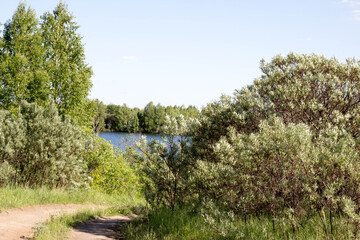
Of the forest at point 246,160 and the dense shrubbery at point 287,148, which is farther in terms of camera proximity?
the forest at point 246,160

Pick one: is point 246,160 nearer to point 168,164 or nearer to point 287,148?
point 287,148

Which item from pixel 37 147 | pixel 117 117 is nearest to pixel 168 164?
pixel 37 147

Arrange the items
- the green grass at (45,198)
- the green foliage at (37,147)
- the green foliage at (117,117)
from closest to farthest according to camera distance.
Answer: the green grass at (45,198) < the green foliage at (37,147) < the green foliage at (117,117)

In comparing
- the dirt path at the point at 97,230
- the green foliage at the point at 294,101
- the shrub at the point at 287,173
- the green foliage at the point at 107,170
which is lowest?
the dirt path at the point at 97,230

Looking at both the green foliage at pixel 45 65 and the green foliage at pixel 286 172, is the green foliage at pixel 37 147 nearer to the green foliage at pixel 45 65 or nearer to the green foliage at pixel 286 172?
the green foliage at pixel 45 65

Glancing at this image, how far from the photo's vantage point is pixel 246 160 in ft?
22.1

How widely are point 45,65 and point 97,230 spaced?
12580 mm

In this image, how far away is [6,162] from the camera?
11.8 meters

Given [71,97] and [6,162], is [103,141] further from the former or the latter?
[6,162]

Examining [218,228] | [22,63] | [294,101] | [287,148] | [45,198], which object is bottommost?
[45,198]

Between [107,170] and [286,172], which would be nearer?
[286,172]

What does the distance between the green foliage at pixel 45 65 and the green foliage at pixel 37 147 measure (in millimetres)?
4106

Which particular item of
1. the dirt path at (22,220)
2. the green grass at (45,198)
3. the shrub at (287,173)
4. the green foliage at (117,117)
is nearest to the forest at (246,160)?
the shrub at (287,173)

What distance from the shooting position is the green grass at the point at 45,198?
9773 millimetres
